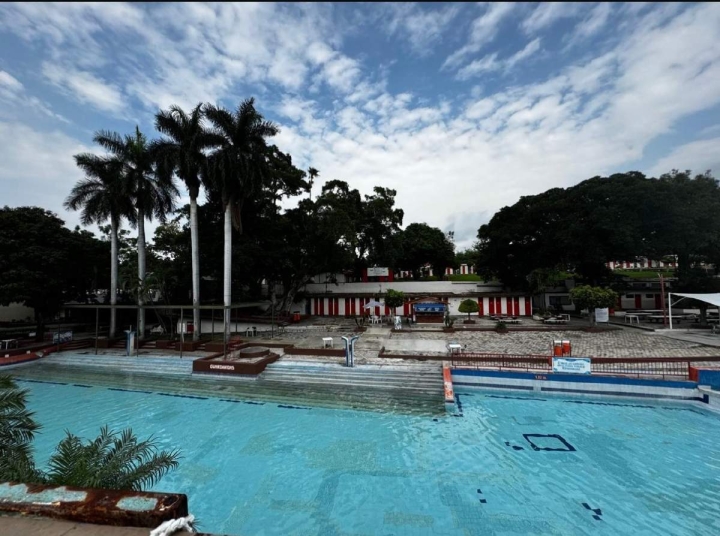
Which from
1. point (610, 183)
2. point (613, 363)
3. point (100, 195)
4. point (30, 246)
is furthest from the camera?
point (610, 183)

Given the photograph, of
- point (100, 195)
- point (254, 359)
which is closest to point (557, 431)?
point (254, 359)

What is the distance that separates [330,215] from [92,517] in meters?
25.4

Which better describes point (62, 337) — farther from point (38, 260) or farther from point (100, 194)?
point (100, 194)

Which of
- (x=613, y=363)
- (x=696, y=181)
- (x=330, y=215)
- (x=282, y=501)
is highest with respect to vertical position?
(x=696, y=181)

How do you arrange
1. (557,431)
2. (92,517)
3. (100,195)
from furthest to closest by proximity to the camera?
(100,195) → (557,431) → (92,517)

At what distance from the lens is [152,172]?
77.2 ft

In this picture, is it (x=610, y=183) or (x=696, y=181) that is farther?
(x=610, y=183)

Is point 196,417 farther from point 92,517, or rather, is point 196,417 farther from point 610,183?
point 610,183

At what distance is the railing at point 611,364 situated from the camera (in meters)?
13.1

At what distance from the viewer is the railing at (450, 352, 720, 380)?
13.1m

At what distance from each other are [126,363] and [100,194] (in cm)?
1257

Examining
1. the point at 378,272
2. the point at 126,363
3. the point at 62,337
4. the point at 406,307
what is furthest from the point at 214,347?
the point at 378,272

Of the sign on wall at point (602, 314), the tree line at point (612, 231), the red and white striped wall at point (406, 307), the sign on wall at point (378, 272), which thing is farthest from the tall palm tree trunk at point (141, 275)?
the tree line at point (612, 231)

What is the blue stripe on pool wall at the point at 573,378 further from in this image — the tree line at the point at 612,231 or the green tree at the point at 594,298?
the tree line at the point at 612,231
